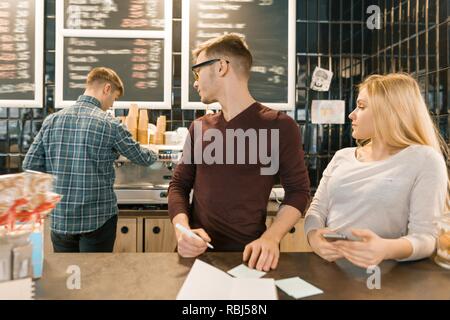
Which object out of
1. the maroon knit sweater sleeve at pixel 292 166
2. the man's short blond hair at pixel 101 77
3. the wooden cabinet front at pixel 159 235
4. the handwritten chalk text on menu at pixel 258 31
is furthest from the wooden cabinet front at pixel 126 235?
the maroon knit sweater sleeve at pixel 292 166

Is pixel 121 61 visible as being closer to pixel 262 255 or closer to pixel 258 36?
pixel 258 36

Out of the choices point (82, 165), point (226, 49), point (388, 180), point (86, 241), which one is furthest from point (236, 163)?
point (86, 241)

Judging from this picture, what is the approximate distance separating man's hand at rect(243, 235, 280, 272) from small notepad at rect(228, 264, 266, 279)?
0.02 metres

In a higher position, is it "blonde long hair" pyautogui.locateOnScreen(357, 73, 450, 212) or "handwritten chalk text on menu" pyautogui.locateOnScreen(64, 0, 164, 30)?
"handwritten chalk text on menu" pyautogui.locateOnScreen(64, 0, 164, 30)

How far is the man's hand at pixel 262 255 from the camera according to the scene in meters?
1.21

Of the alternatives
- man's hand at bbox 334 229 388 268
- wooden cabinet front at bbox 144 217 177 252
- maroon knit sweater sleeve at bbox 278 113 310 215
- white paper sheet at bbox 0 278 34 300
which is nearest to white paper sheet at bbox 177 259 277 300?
man's hand at bbox 334 229 388 268

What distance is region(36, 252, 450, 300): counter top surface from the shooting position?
39.7 inches

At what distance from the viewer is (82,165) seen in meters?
2.31

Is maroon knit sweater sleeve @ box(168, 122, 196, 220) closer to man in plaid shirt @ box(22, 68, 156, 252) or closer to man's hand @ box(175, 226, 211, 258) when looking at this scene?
man's hand @ box(175, 226, 211, 258)

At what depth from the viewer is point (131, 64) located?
3.08 m

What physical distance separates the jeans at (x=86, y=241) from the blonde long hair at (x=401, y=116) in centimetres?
162

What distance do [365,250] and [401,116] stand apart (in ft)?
1.93

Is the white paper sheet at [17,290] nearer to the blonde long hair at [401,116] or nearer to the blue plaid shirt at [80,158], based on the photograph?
the blonde long hair at [401,116]

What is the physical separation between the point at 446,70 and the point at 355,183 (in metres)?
1.13
